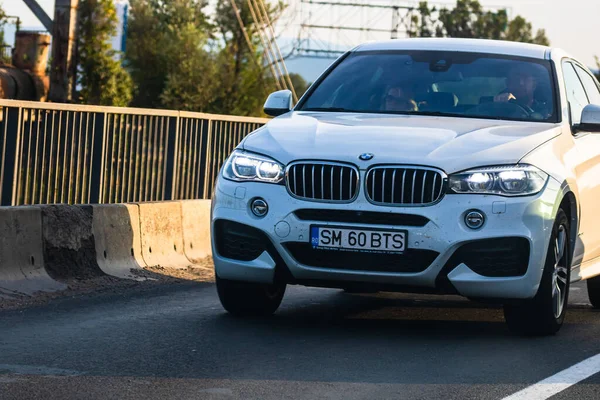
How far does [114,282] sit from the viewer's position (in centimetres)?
1019

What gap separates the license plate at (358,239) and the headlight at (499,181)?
418 millimetres

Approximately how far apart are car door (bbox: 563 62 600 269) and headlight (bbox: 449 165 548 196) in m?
0.85

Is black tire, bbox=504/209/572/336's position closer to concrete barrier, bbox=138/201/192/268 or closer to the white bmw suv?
the white bmw suv

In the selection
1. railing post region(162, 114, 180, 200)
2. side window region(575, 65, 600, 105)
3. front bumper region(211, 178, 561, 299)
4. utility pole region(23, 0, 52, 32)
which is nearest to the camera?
front bumper region(211, 178, 561, 299)

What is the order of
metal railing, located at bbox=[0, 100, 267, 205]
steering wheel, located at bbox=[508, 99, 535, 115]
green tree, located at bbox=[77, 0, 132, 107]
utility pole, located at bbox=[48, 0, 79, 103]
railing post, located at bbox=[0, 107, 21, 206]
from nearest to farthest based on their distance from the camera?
steering wheel, located at bbox=[508, 99, 535, 115] < railing post, located at bbox=[0, 107, 21, 206] < metal railing, located at bbox=[0, 100, 267, 205] < utility pole, located at bbox=[48, 0, 79, 103] < green tree, located at bbox=[77, 0, 132, 107]

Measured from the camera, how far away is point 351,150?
7551 mm

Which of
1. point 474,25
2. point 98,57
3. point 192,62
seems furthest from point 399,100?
point 474,25

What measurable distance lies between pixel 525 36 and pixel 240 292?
365ft

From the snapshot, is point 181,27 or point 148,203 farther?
point 181,27

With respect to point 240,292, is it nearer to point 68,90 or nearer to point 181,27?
point 68,90

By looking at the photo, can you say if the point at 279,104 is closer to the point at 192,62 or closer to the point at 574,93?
the point at 574,93

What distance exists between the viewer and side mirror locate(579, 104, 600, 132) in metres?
8.44

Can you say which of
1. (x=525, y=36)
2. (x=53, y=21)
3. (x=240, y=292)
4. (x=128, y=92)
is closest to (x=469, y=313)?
(x=240, y=292)

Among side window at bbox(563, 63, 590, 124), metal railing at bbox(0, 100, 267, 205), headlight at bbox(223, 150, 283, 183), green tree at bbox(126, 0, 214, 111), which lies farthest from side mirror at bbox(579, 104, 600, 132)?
green tree at bbox(126, 0, 214, 111)
